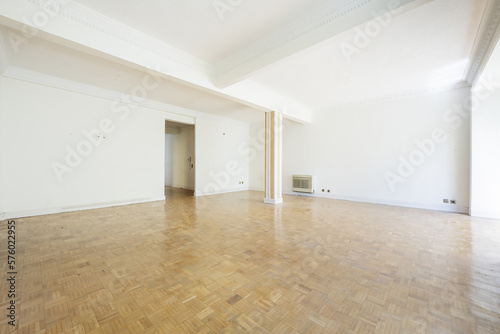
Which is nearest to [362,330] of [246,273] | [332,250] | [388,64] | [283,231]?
[246,273]

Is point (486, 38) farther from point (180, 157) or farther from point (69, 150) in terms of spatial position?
point (180, 157)

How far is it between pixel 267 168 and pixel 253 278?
4.25 m

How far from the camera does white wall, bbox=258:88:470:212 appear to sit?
4934 mm

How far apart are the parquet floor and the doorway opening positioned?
5069 mm

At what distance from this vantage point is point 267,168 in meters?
6.05

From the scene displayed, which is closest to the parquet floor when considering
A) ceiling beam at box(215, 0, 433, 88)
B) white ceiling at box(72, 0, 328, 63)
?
ceiling beam at box(215, 0, 433, 88)

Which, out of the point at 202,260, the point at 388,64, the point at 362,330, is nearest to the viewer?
the point at 362,330

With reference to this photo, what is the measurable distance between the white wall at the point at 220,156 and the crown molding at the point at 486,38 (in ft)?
22.3

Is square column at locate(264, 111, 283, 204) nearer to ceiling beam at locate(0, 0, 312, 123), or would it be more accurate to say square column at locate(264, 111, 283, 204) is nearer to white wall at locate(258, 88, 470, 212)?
ceiling beam at locate(0, 0, 312, 123)

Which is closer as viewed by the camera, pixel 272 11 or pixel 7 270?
pixel 7 270

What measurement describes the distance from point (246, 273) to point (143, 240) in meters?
1.74

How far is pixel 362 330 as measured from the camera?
1.33 metres

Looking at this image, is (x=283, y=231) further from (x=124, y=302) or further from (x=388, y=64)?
(x=388, y=64)

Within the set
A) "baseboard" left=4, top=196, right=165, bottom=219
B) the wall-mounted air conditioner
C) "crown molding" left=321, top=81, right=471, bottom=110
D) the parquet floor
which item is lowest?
the parquet floor
